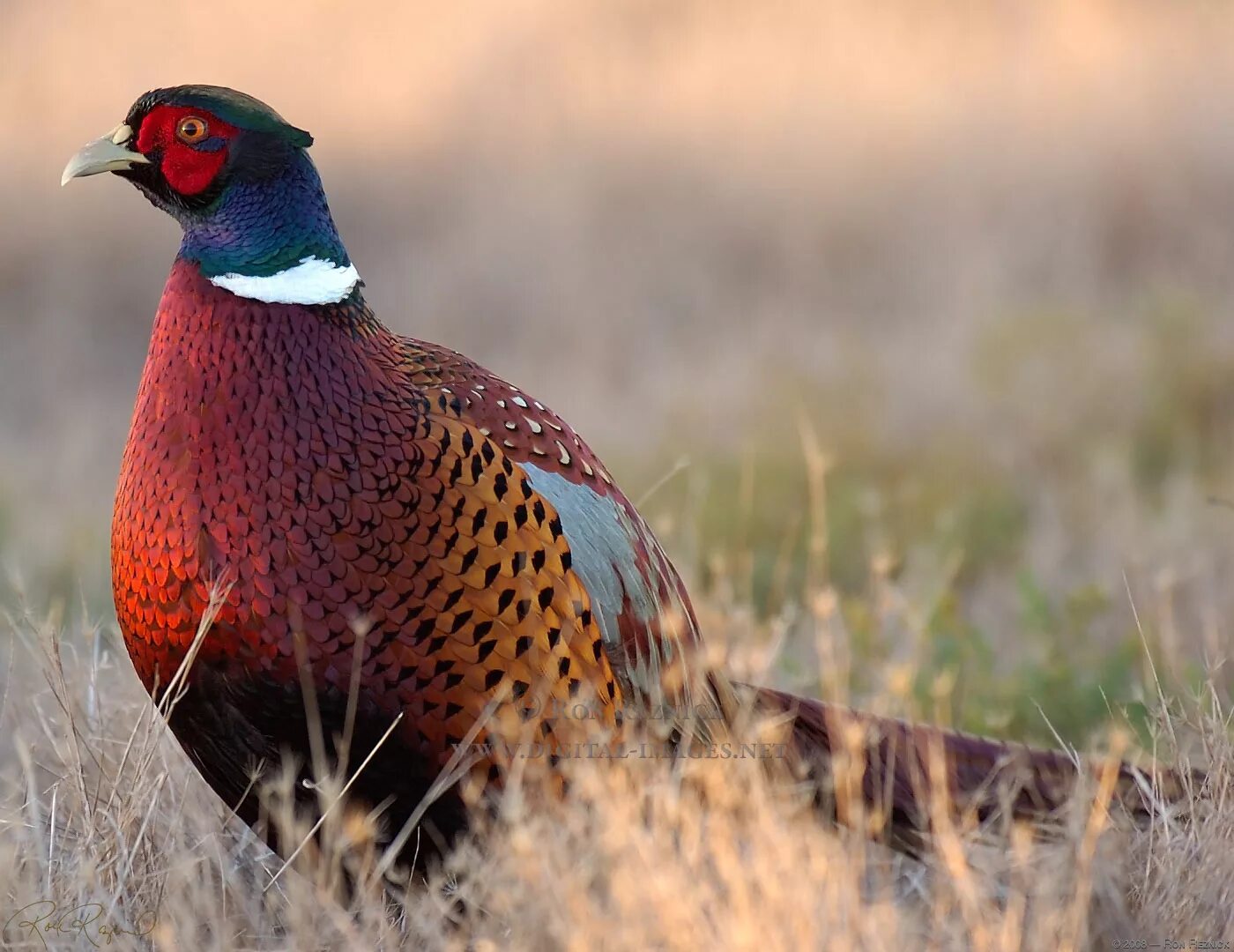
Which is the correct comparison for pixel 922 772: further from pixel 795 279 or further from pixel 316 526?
pixel 795 279

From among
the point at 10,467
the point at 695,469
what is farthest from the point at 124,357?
the point at 695,469

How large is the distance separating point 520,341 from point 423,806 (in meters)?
5.93

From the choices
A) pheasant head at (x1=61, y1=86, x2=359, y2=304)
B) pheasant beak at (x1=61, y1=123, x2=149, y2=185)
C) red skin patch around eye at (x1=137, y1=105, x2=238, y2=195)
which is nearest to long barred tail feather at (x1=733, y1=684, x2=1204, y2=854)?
pheasant head at (x1=61, y1=86, x2=359, y2=304)

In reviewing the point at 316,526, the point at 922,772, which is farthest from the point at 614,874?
the point at 922,772

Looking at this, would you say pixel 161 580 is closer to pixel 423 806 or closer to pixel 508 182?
pixel 423 806

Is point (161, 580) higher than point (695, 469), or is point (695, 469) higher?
point (161, 580)

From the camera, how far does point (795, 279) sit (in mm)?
8359

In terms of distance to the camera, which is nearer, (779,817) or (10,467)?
(779,817)

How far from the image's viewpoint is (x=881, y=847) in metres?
2.95

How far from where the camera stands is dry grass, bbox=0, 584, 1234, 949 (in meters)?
2.17

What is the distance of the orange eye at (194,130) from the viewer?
271cm

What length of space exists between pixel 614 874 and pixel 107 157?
1.47 m

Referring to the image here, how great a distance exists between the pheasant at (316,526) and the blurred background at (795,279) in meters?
0.56
